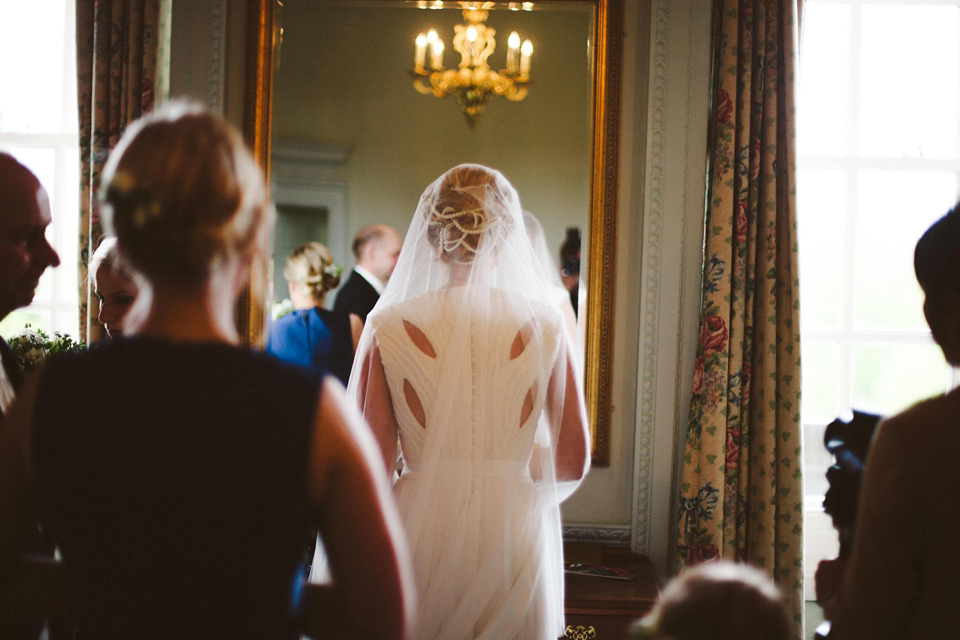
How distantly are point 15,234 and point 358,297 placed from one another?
1780 millimetres

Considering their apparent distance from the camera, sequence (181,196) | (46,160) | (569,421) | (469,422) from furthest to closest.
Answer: (46,160) → (569,421) → (469,422) → (181,196)

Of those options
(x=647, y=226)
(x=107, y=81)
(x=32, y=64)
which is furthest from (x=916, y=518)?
(x=32, y=64)

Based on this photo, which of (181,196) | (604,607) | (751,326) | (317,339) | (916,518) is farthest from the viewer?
(317,339)

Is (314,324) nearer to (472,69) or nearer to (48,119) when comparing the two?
(472,69)

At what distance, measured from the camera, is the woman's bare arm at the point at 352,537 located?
2.62 feet

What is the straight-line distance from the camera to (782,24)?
2879 mm

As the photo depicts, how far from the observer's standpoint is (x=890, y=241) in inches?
136

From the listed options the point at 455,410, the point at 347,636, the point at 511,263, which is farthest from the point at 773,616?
the point at 511,263

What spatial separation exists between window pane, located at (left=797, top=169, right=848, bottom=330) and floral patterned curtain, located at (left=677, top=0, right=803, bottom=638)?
635 mm

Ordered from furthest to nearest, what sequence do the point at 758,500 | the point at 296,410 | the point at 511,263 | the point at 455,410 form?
the point at 758,500
the point at 511,263
the point at 455,410
the point at 296,410

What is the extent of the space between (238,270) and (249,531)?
0.29 metres

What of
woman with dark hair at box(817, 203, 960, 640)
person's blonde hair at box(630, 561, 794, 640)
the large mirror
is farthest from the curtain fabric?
woman with dark hair at box(817, 203, 960, 640)

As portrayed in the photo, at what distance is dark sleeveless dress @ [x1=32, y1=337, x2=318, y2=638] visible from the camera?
77 cm

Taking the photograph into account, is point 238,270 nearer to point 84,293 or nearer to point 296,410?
point 296,410
